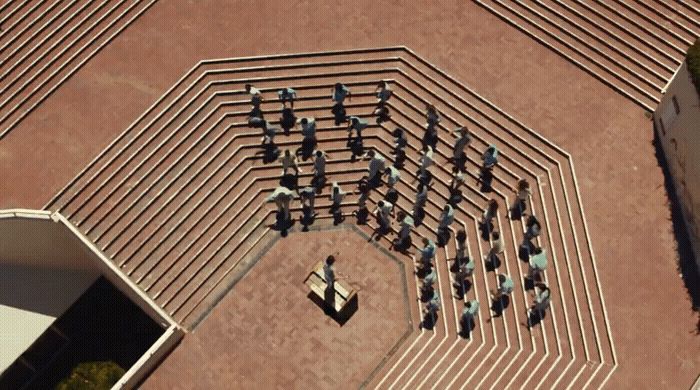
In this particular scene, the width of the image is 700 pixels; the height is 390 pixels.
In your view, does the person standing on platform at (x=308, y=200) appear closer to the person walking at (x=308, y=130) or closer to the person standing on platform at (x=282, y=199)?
the person standing on platform at (x=282, y=199)

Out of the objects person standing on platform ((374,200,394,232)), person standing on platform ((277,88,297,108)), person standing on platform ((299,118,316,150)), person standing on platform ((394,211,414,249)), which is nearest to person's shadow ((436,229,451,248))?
person standing on platform ((394,211,414,249))

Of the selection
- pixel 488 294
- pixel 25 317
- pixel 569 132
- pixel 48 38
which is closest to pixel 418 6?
pixel 569 132

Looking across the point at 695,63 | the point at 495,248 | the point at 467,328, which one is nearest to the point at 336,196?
the point at 495,248

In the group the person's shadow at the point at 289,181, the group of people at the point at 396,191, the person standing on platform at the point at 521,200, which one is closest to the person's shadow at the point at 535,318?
the group of people at the point at 396,191

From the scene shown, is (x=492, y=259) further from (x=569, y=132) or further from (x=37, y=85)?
(x=37, y=85)

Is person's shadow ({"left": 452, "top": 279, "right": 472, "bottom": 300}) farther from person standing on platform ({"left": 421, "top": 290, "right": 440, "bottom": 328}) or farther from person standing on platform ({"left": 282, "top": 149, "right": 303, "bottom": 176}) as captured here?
person standing on platform ({"left": 282, "top": 149, "right": 303, "bottom": 176})
